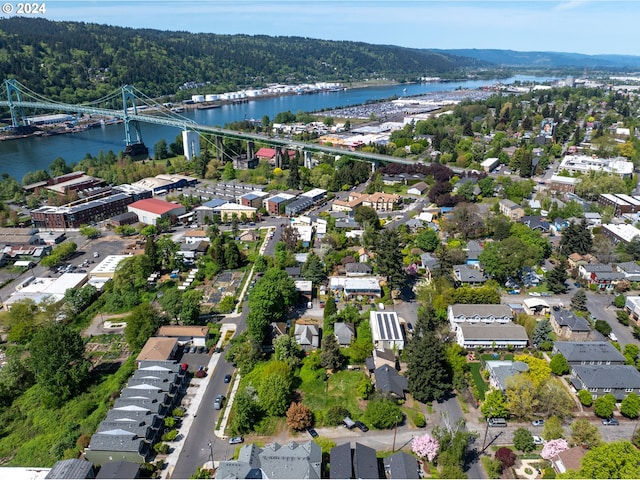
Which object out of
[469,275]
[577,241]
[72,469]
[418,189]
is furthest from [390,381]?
[418,189]

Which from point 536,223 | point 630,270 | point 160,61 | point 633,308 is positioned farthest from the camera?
point 160,61

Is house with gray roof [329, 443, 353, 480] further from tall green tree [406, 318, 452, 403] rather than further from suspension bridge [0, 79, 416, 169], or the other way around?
suspension bridge [0, 79, 416, 169]

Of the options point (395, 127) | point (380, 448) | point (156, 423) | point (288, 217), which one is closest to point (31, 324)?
point (156, 423)

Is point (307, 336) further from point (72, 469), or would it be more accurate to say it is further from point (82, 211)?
point (82, 211)

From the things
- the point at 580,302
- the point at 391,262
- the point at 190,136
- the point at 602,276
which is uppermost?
the point at 190,136

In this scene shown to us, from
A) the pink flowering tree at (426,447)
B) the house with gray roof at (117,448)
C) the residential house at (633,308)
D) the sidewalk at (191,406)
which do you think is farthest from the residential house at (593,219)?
the house with gray roof at (117,448)

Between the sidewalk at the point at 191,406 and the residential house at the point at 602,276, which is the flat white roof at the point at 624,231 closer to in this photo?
the residential house at the point at 602,276
